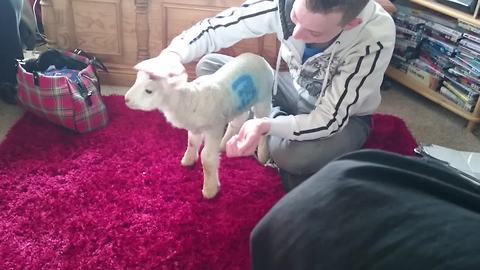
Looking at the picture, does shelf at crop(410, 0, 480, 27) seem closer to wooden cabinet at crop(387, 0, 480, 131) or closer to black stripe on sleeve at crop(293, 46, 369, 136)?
wooden cabinet at crop(387, 0, 480, 131)

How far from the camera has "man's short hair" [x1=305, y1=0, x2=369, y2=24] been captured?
101 cm

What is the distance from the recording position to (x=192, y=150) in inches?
56.9

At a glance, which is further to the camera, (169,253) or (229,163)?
(229,163)

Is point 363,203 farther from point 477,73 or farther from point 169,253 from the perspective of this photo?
point 477,73

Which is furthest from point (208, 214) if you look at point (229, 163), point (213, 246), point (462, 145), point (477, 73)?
point (477, 73)

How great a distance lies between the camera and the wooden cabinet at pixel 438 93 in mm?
1800

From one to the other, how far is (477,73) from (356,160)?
1534 millimetres

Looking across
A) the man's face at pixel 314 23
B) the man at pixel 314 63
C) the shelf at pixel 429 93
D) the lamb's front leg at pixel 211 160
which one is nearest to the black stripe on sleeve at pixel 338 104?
the man at pixel 314 63

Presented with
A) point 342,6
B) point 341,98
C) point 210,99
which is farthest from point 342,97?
point 210,99

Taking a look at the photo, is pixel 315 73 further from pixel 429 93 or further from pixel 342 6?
pixel 429 93

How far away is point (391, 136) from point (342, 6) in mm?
831

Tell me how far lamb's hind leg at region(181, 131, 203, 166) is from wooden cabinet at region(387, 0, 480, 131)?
3.82ft

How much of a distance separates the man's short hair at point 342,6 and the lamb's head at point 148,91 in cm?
40

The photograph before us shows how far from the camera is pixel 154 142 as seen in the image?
5.21 feet
